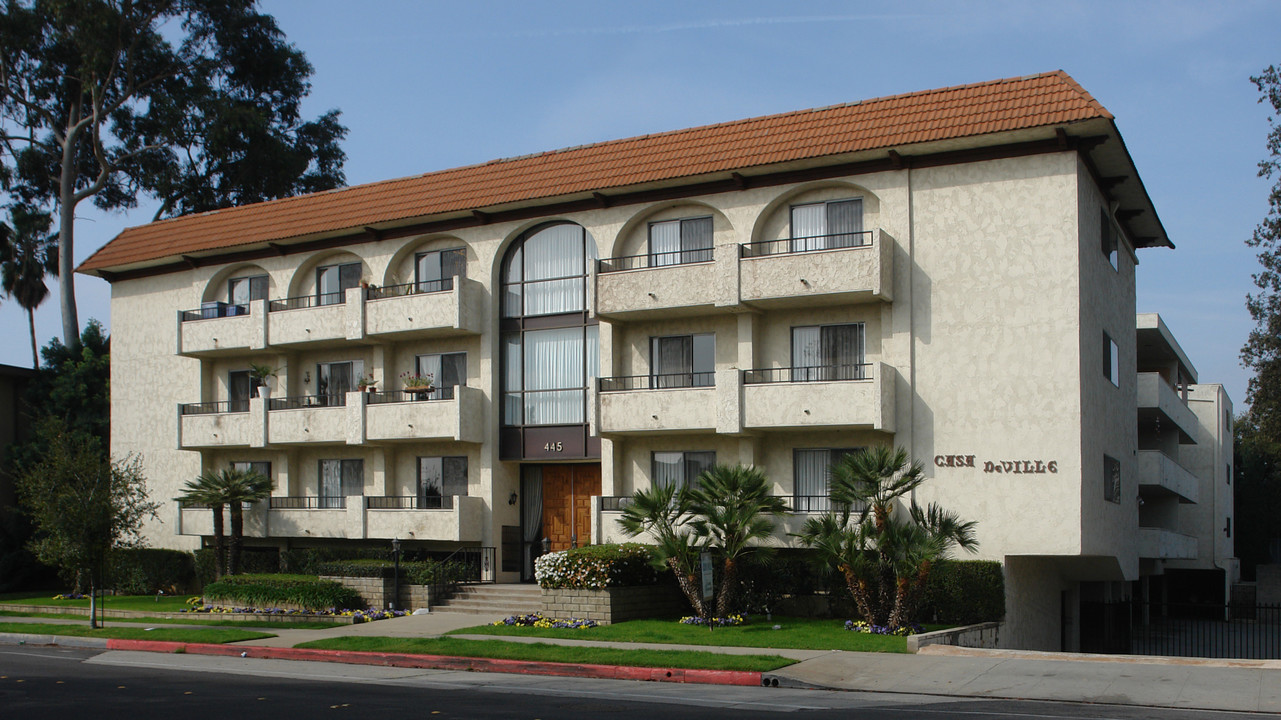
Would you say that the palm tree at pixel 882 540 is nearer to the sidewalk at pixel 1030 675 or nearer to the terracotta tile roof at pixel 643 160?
the sidewalk at pixel 1030 675

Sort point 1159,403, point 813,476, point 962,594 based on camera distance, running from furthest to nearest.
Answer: point 1159,403 < point 813,476 < point 962,594

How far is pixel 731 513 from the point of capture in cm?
2364

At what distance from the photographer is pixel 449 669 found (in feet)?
63.6

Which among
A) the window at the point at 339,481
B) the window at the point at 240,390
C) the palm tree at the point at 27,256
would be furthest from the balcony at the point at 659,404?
the palm tree at the point at 27,256

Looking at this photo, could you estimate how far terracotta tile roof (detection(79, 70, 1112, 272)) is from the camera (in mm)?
24156

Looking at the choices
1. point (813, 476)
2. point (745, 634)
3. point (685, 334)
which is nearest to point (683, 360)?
point (685, 334)

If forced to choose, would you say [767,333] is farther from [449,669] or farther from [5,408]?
[5,408]

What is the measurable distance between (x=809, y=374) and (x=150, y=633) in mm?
15339

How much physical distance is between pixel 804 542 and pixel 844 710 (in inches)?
369

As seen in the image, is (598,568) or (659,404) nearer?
(598,568)

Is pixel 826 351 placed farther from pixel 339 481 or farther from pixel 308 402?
pixel 308 402

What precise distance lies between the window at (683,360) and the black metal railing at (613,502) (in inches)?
113

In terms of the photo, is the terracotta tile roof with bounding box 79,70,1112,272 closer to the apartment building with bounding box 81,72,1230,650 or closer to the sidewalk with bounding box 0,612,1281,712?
the apartment building with bounding box 81,72,1230,650

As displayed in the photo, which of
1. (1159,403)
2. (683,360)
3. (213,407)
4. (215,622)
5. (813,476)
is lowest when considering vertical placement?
(215,622)
